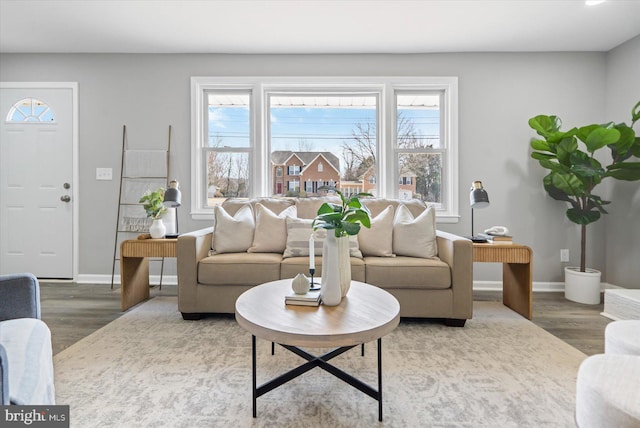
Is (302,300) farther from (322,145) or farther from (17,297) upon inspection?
(322,145)

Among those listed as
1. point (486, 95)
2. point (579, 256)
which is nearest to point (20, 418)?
point (486, 95)

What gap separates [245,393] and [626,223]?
12.7 feet

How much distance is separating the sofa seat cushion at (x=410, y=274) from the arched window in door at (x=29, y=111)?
3939 mm

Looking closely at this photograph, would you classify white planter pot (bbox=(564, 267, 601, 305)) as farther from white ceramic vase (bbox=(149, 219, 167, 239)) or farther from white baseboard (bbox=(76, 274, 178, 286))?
white baseboard (bbox=(76, 274, 178, 286))

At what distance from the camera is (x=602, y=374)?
1.12 meters

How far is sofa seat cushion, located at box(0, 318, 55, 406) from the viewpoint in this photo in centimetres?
100

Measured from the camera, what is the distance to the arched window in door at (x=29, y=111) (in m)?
3.84

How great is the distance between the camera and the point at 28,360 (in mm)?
1116

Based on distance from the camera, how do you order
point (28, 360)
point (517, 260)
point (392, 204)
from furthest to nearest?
point (392, 204) < point (517, 260) < point (28, 360)

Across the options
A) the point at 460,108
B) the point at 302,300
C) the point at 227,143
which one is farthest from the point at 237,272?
the point at 460,108

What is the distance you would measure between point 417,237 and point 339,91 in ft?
6.26

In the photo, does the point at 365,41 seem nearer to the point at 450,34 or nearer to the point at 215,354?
the point at 450,34

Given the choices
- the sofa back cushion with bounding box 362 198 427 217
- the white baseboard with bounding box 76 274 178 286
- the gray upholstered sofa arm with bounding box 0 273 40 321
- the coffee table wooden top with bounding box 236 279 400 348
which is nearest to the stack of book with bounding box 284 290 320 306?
the coffee table wooden top with bounding box 236 279 400 348

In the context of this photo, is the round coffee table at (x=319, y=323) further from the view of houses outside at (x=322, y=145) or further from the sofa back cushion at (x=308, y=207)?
the view of houses outside at (x=322, y=145)
